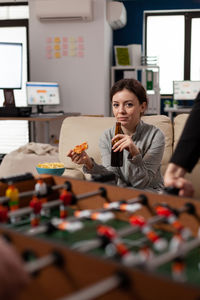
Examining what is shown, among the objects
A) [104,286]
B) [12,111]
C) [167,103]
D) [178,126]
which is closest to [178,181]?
[104,286]

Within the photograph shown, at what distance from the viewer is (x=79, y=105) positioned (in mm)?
6145

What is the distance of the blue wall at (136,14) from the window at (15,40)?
1.64 m

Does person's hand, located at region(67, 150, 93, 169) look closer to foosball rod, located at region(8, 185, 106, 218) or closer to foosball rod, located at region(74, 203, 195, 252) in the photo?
foosball rod, located at region(8, 185, 106, 218)

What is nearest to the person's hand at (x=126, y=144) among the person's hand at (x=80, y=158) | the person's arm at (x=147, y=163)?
the person's arm at (x=147, y=163)

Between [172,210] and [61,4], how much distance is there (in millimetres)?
5284

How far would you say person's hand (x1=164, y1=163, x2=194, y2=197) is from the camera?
4.29ft

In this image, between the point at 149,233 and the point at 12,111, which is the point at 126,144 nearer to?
the point at 149,233

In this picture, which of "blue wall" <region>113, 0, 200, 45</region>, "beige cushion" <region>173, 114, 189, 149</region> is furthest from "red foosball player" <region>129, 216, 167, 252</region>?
"blue wall" <region>113, 0, 200, 45</region>

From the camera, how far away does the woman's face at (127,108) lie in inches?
89.3

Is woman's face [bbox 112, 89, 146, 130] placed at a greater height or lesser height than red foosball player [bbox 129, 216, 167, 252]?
greater

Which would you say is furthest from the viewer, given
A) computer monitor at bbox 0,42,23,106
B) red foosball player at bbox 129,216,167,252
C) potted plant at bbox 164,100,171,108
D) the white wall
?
potted plant at bbox 164,100,171,108

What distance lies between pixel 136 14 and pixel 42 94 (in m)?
2.83

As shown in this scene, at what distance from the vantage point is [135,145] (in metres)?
2.15

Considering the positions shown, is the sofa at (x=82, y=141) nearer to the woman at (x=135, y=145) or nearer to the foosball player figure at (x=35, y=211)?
the woman at (x=135, y=145)
